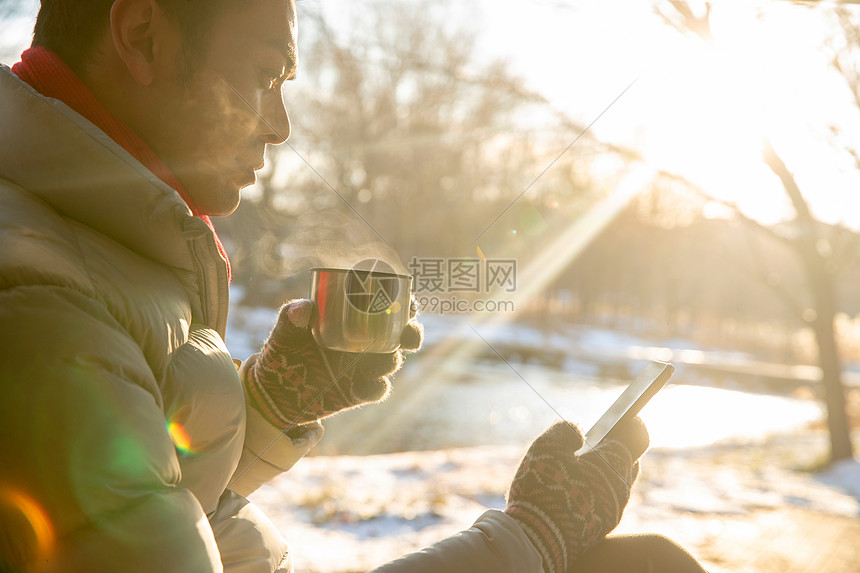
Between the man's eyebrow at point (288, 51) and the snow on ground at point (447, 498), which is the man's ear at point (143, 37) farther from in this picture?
the snow on ground at point (447, 498)

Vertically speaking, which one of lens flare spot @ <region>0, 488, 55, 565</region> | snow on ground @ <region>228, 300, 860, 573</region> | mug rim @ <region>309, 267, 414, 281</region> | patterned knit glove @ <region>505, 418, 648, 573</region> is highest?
mug rim @ <region>309, 267, 414, 281</region>

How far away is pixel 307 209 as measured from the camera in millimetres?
6125

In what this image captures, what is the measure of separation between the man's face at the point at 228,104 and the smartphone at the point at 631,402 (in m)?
0.61

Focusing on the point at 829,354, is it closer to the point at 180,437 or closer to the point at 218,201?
the point at 218,201

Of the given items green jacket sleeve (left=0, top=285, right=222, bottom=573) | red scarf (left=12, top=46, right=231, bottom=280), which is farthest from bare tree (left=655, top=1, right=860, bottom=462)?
green jacket sleeve (left=0, top=285, right=222, bottom=573)

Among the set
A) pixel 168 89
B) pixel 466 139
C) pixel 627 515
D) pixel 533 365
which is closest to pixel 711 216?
pixel 627 515

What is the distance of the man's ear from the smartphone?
0.74m

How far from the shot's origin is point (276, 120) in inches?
33.6

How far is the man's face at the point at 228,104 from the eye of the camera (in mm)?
772

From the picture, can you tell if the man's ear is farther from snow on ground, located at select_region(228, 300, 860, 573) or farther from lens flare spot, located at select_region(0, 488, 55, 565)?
snow on ground, located at select_region(228, 300, 860, 573)

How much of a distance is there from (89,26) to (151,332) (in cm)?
39

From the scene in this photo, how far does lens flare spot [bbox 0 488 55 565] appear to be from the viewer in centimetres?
45

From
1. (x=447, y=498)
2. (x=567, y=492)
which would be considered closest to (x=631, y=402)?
(x=567, y=492)

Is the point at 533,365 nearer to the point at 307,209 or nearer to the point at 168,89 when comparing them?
the point at 307,209
